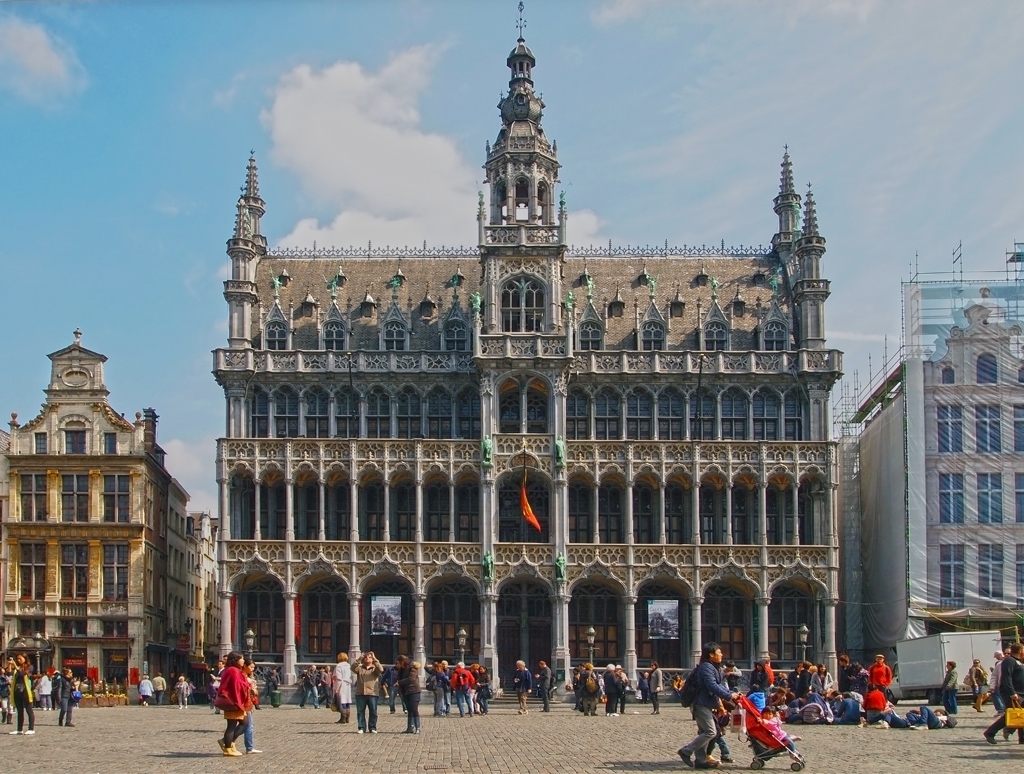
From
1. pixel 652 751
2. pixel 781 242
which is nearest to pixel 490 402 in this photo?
pixel 781 242

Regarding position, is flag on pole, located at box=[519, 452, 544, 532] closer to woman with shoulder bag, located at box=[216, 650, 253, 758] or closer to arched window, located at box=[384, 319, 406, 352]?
arched window, located at box=[384, 319, 406, 352]

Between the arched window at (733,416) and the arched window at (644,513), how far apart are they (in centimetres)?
506

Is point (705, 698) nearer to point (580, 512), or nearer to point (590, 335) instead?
point (580, 512)

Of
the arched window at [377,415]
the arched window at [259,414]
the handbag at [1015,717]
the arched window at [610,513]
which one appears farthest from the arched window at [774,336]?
the handbag at [1015,717]

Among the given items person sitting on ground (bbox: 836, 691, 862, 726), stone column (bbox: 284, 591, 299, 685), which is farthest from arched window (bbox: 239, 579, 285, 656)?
person sitting on ground (bbox: 836, 691, 862, 726)

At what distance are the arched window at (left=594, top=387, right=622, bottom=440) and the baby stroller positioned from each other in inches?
2008

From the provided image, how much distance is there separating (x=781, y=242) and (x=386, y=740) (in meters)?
54.3

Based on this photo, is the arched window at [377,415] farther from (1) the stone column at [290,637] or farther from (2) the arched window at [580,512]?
(2) the arched window at [580,512]

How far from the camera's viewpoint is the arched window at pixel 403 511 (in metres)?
80.0

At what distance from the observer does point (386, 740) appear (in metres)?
39.5

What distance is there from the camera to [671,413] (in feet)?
266

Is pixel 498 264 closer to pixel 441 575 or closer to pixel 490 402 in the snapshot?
pixel 490 402

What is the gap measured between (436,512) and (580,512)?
7580 millimetres

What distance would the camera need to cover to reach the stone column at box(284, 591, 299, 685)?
7675 centimetres
